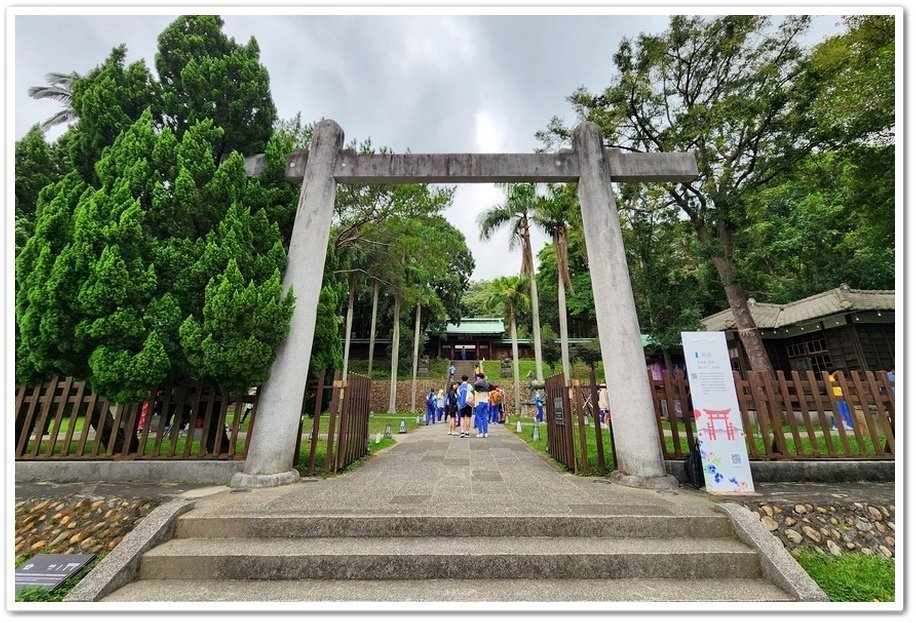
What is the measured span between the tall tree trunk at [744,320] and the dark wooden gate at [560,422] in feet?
27.7

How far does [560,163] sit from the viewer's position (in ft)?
20.2

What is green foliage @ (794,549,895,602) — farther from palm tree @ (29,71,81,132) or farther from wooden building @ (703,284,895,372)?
palm tree @ (29,71,81,132)

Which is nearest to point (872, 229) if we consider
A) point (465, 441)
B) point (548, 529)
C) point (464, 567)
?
point (465, 441)

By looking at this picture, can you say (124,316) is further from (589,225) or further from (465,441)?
(465,441)

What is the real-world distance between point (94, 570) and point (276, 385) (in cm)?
260

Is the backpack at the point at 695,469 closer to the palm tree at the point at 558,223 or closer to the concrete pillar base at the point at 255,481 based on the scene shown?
the concrete pillar base at the point at 255,481

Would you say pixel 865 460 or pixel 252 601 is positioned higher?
pixel 865 460

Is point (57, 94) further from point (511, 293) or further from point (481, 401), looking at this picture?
point (511, 293)

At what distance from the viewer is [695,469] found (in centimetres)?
505

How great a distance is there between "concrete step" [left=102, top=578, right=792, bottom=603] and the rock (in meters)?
1.13

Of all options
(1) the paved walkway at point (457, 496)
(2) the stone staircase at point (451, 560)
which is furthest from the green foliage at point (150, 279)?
(2) the stone staircase at point (451, 560)

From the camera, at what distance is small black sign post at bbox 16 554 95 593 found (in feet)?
9.59

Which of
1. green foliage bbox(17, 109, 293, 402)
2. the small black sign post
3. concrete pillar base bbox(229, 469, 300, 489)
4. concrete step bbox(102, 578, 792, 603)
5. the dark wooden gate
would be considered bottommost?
concrete step bbox(102, 578, 792, 603)

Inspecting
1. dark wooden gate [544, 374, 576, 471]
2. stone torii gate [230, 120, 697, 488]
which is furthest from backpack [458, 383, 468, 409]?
stone torii gate [230, 120, 697, 488]
